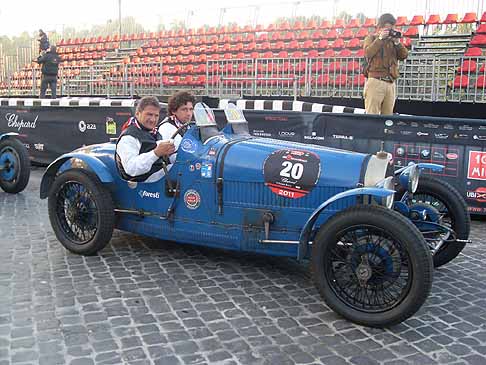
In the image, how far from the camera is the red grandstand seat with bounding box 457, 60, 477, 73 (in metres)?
9.90

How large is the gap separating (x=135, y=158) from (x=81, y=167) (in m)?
0.66

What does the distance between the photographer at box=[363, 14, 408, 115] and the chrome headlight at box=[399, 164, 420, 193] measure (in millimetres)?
3193

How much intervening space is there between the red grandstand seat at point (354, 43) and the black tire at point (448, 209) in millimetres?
10922

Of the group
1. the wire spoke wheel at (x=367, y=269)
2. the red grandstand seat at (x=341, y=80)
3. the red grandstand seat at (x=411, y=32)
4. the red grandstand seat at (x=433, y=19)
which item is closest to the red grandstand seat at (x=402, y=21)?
the red grandstand seat at (x=411, y=32)

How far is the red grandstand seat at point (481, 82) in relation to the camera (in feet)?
32.1

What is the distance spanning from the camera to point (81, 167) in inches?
183

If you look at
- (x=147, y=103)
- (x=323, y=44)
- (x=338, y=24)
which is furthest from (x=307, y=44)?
(x=147, y=103)

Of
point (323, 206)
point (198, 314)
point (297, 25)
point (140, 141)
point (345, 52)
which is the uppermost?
point (297, 25)

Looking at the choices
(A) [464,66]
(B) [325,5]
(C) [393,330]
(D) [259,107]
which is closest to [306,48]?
(B) [325,5]

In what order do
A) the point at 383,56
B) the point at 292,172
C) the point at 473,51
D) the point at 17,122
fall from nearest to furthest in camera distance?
1. the point at 292,172
2. the point at 383,56
3. the point at 17,122
4. the point at 473,51

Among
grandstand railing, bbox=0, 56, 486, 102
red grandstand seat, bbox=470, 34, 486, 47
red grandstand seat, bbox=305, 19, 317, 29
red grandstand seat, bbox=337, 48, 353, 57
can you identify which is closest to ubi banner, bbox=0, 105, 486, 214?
grandstand railing, bbox=0, 56, 486, 102

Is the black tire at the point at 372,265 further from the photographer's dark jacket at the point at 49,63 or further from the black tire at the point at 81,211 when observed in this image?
the photographer's dark jacket at the point at 49,63

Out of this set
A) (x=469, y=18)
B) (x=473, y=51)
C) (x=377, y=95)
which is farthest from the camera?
(x=469, y=18)

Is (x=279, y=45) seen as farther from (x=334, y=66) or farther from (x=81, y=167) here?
(x=81, y=167)
